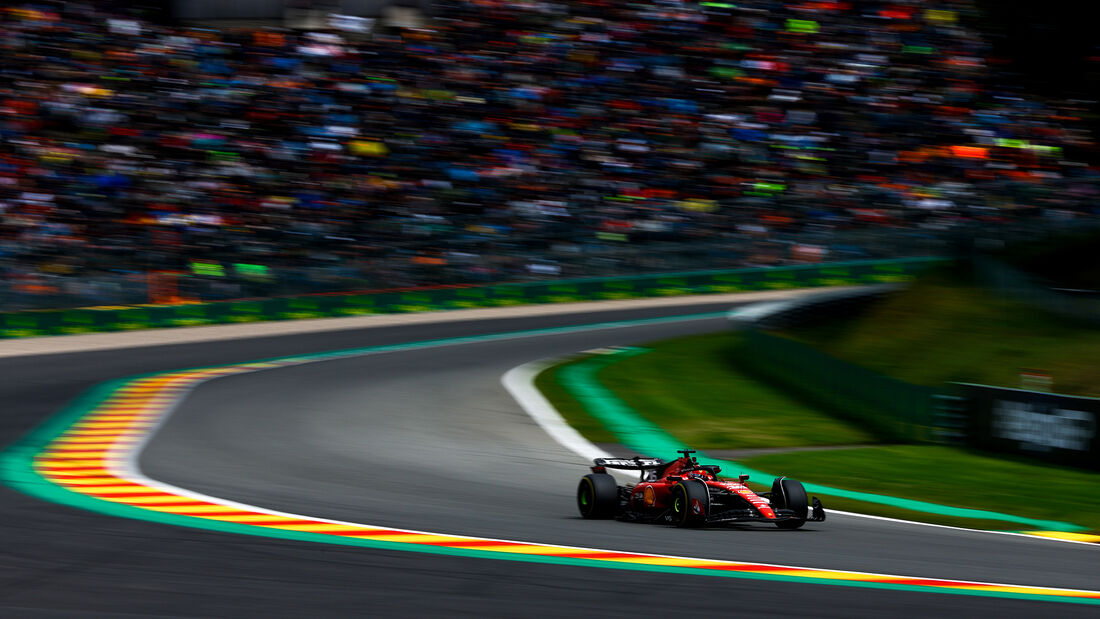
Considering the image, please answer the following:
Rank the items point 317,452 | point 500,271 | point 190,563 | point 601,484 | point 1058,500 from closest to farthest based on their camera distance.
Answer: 1. point 190,563
2. point 601,484
3. point 1058,500
4. point 317,452
5. point 500,271

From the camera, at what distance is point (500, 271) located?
83.0 feet

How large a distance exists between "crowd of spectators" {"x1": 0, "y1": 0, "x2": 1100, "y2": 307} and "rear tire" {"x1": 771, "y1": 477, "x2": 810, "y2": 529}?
15611mm

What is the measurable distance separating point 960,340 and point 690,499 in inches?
391

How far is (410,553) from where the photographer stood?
23.4ft

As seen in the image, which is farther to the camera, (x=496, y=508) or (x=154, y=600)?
(x=496, y=508)

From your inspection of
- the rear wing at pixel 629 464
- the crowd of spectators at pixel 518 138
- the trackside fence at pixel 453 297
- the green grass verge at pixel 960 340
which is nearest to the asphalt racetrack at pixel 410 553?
the rear wing at pixel 629 464

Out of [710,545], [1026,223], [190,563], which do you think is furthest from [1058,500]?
[1026,223]

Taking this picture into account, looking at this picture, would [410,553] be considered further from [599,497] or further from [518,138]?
[518,138]

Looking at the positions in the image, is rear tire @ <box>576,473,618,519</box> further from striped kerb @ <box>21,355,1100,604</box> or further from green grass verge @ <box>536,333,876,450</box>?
green grass verge @ <box>536,333,876,450</box>

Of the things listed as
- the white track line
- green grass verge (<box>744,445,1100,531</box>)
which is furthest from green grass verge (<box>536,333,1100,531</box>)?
the white track line

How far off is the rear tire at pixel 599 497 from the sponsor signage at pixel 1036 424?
5.21 m

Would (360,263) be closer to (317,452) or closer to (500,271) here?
(500,271)

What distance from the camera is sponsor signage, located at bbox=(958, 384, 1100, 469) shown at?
11742 mm

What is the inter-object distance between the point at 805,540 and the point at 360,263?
16835 millimetres
